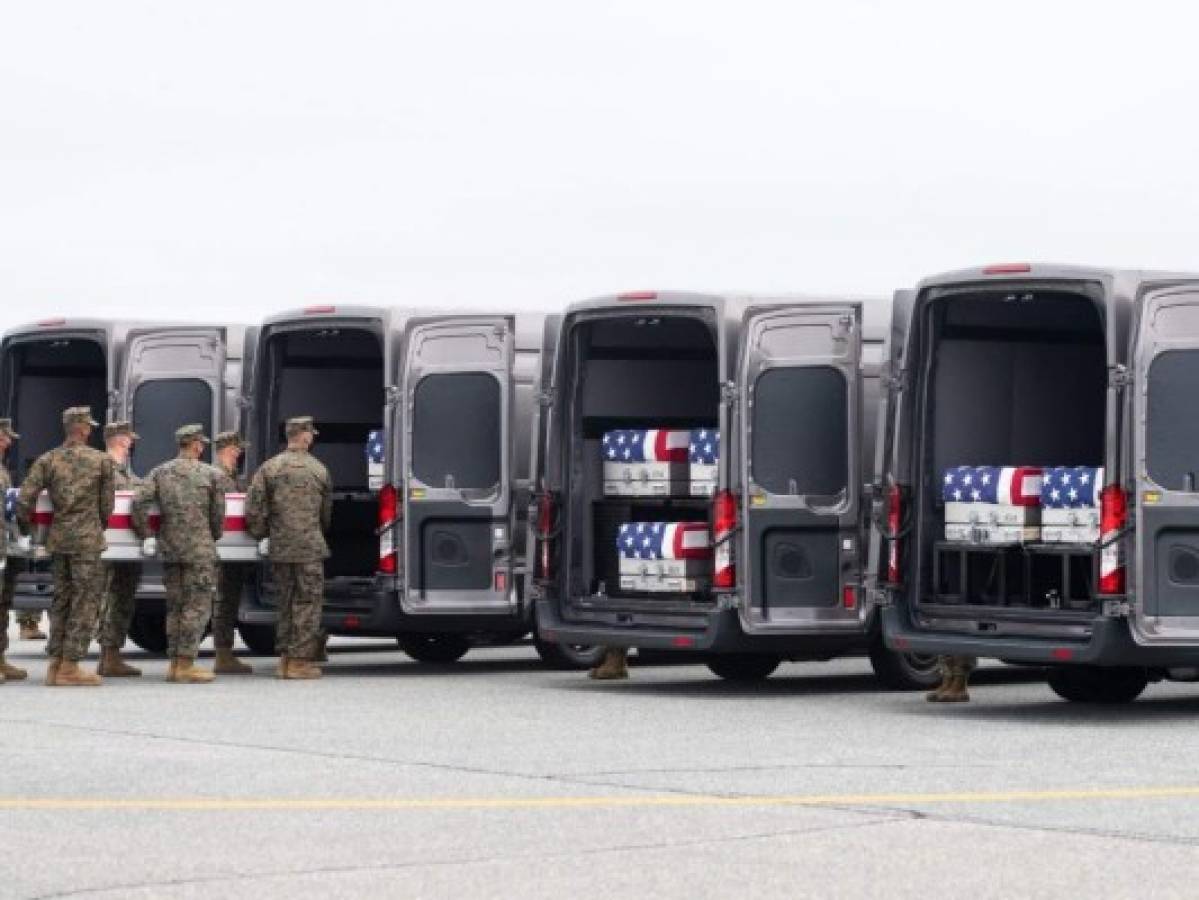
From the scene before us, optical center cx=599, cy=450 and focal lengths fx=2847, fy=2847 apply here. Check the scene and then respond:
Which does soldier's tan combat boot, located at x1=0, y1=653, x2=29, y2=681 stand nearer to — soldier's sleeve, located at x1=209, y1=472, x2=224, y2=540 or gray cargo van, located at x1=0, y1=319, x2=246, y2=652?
soldier's sleeve, located at x1=209, y1=472, x2=224, y2=540

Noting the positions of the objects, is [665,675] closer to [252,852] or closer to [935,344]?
[935,344]

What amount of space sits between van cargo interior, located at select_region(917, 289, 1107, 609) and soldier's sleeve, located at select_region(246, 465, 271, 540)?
5.16 metres

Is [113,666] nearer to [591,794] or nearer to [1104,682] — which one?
[1104,682]

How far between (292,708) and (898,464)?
388cm

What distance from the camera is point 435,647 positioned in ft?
74.0

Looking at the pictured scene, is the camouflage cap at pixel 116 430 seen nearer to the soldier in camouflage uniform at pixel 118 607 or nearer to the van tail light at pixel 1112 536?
the soldier in camouflage uniform at pixel 118 607

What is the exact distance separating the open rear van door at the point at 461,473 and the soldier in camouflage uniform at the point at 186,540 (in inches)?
54.0

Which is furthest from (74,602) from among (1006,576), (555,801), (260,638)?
(555,801)

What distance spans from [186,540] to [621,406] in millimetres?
3116

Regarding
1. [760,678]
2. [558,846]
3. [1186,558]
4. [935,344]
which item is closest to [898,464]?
[935,344]

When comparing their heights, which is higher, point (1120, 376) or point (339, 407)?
point (1120, 376)

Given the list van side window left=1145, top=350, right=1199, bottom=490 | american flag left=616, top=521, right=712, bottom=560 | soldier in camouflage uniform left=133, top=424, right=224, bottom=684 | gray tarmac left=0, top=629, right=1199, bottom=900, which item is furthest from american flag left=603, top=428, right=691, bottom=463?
van side window left=1145, top=350, right=1199, bottom=490

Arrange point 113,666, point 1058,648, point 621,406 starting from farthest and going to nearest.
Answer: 1. point 113,666
2. point 621,406
3. point 1058,648

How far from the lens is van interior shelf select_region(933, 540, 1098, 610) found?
16.7 meters
